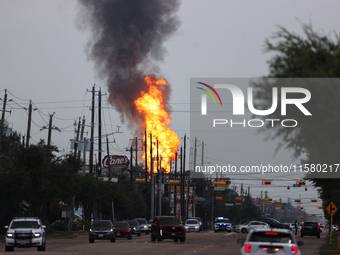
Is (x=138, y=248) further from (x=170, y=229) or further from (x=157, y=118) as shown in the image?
(x=157, y=118)

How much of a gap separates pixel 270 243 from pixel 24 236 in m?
18.4

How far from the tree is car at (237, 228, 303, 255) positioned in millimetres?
2574

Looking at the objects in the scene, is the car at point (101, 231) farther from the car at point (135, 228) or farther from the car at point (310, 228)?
the car at point (310, 228)

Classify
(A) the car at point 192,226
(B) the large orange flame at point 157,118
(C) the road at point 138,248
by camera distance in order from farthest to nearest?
(B) the large orange flame at point 157,118, (A) the car at point 192,226, (C) the road at point 138,248

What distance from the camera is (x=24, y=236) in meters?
31.3

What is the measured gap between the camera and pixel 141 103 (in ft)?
267

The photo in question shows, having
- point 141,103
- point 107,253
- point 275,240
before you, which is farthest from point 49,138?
point 275,240

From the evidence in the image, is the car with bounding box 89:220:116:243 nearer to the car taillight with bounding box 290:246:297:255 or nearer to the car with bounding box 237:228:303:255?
the car with bounding box 237:228:303:255

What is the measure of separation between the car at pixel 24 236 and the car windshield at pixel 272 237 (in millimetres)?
17477

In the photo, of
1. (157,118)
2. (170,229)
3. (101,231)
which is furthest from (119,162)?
(101,231)

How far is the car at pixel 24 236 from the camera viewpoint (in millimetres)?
31031

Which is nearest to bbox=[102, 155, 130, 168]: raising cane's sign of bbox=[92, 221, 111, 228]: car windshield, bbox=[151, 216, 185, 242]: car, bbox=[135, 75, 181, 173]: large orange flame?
bbox=[135, 75, 181, 173]: large orange flame

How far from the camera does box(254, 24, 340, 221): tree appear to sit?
538 inches

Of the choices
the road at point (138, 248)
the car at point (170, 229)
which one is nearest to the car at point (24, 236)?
the road at point (138, 248)
